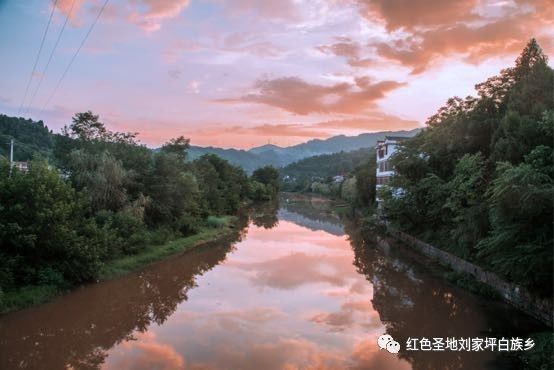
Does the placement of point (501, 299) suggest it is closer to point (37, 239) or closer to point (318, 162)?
point (37, 239)

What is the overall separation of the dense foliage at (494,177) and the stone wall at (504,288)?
392 mm

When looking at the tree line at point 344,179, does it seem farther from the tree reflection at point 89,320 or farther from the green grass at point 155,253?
the tree reflection at point 89,320

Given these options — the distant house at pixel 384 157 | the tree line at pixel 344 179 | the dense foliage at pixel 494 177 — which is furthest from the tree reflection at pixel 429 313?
the tree line at pixel 344 179

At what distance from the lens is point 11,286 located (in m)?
15.3

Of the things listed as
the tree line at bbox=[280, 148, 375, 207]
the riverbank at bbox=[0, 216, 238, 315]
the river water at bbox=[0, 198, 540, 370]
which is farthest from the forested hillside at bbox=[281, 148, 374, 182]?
the river water at bbox=[0, 198, 540, 370]

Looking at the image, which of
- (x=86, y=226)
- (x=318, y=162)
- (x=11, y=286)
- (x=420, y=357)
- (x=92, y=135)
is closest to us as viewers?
(x=420, y=357)

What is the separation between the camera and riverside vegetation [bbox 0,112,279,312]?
50.9ft

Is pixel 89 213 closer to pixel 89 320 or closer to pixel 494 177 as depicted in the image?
pixel 89 320

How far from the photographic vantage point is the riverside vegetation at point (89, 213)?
611 inches

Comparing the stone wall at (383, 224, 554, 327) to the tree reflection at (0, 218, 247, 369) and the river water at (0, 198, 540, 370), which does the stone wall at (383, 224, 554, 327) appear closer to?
the river water at (0, 198, 540, 370)

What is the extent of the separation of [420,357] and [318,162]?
18763 centimetres

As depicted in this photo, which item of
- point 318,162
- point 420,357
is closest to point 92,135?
point 420,357

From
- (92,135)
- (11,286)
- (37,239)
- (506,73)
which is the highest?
(506,73)

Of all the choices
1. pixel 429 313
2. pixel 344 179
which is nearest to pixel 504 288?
pixel 429 313
